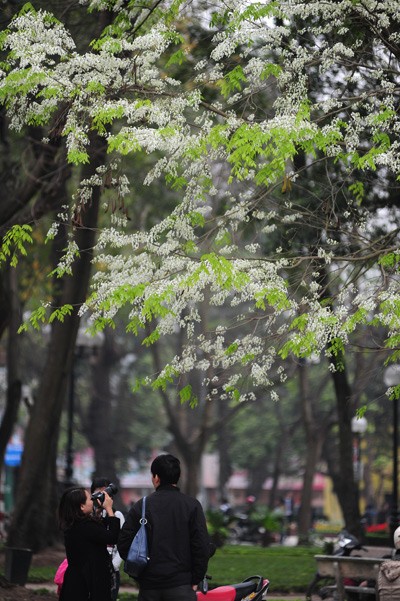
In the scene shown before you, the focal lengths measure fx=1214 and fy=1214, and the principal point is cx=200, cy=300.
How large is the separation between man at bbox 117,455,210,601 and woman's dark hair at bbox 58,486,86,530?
59 centimetres

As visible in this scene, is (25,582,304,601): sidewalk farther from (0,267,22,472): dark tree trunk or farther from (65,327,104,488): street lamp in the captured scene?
(65,327,104,488): street lamp

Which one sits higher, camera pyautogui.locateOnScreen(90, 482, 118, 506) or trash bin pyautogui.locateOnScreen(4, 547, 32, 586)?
camera pyautogui.locateOnScreen(90, 482, 118, 506)

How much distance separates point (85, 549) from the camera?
27.6 feet

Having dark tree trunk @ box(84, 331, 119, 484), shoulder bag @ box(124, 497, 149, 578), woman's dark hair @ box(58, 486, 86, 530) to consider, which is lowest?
shoulder bag @ box(124, 497, 149, 578)

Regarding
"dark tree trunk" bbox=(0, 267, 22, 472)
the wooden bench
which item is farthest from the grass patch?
"dark tree trunk" bbox=(0, 267, 22, 472)

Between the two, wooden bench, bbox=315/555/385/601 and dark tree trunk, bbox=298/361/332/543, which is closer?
wooden bench, bbox=315/555/385/601

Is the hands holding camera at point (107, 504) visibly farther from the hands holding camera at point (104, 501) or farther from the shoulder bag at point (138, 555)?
the shoulder bag at point (138, 555)

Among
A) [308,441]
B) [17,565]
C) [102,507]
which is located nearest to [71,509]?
[102,507]

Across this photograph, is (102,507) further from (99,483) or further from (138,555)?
(99,483)

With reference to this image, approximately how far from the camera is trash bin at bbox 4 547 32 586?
15.2 metres

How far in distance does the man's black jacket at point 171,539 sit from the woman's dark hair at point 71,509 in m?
0.60

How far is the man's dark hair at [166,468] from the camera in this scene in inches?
314

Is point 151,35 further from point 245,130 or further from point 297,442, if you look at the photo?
point 297,442

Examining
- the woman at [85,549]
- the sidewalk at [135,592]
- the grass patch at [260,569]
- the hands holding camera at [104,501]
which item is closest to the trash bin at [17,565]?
the sidewalk at [135,592]
